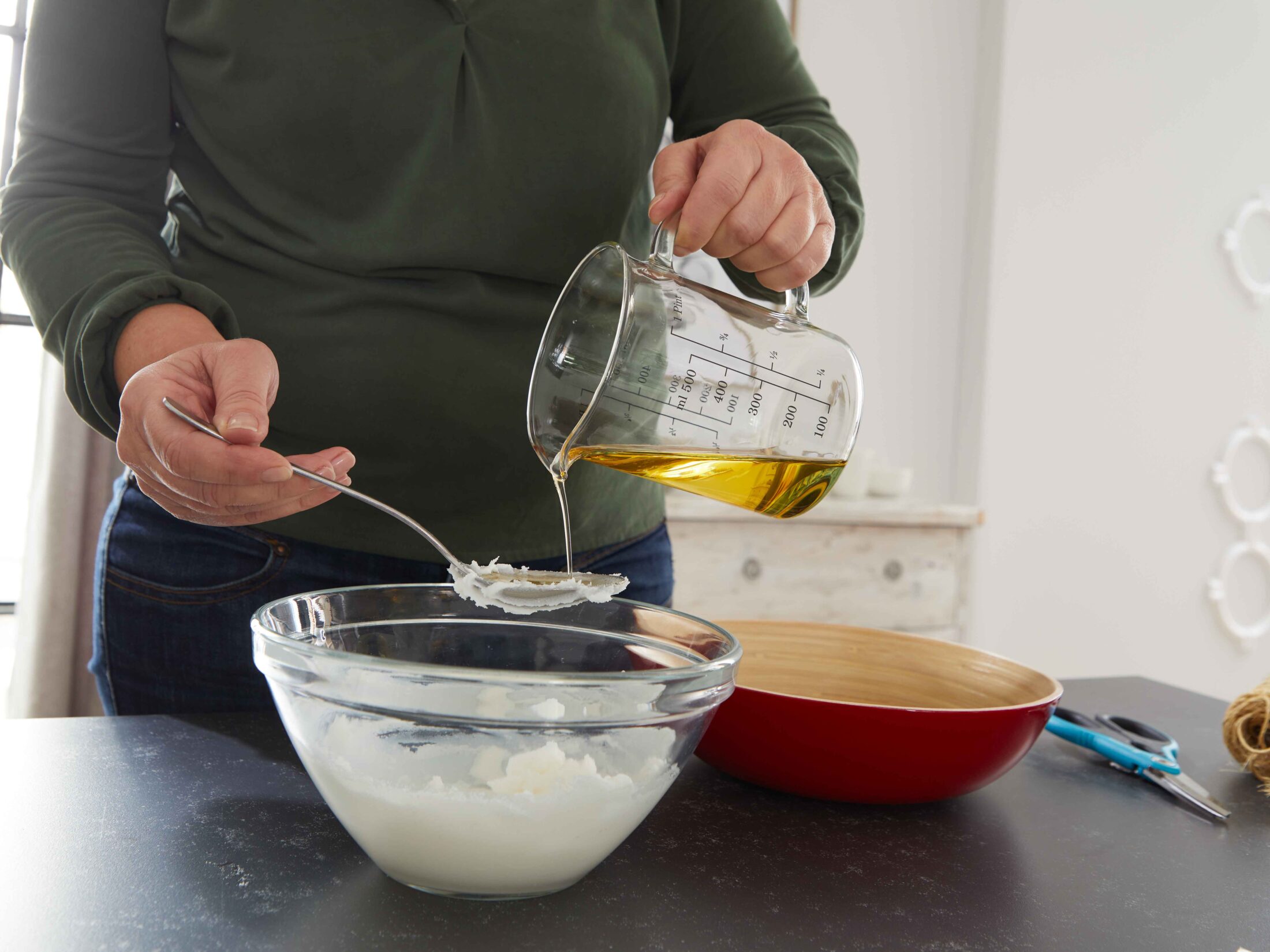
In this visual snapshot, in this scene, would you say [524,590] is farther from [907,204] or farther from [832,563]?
[907,204]

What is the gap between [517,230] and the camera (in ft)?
2.52

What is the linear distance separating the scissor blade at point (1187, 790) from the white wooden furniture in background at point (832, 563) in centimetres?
120

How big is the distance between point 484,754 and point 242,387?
251mm

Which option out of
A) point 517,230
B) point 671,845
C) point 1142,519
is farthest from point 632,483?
point 1142,519

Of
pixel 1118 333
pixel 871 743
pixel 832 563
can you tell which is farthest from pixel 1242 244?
pixel 871 743

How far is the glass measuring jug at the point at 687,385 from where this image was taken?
0.55 metres

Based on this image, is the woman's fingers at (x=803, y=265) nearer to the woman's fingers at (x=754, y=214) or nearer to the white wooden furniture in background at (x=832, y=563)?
the woman's fingers at (x=754, y=214)

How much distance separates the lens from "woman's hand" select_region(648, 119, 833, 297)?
532 millimetres

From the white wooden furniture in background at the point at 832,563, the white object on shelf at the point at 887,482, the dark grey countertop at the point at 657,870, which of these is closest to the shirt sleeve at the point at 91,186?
the dark grey countertop at the point at 657,870

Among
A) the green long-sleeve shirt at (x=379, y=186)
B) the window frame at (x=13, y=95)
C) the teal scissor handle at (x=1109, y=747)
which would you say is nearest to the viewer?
the teal scissor handle at (x=1109, y=747)

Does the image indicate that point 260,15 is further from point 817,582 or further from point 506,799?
point 817,582

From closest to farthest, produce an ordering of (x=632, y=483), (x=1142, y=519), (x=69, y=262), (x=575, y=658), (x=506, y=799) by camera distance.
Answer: (x=506, y=799)
(x=575, y=658)
(x=69, y=262)
(x=632, y=483)
(x=1142, y=519)

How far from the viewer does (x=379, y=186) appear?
0.77 m

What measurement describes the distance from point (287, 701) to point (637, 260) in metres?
0.30
